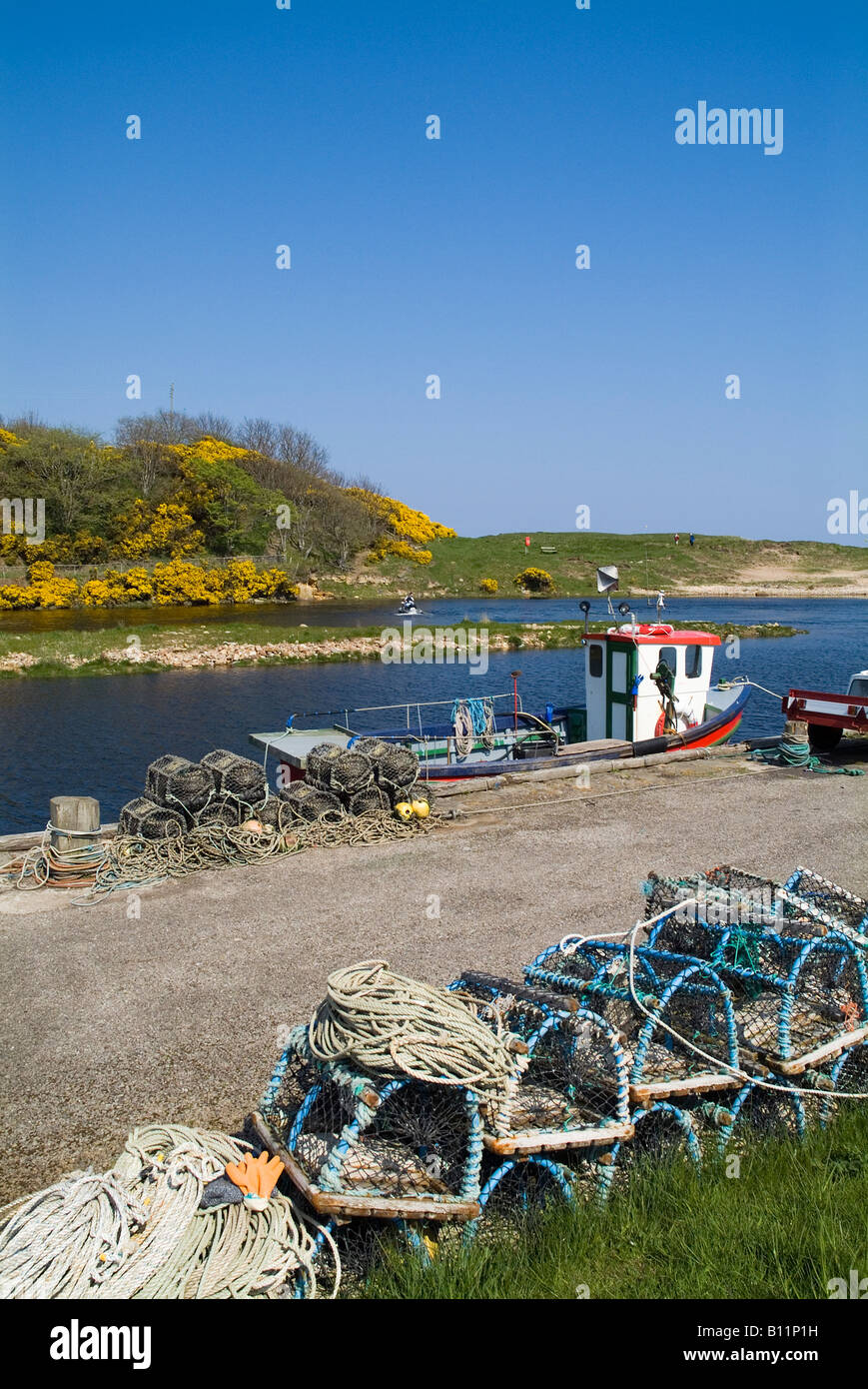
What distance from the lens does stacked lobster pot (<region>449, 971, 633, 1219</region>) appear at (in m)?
4.61

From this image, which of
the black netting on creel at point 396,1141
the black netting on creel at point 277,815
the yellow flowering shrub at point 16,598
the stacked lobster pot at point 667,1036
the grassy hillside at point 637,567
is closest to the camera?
the black netting on creel at point 396,1141

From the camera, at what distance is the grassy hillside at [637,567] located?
265 feet

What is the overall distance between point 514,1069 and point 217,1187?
5.01 feet

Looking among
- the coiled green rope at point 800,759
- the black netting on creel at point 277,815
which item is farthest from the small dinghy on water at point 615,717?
the black netting on creel at point 277,815

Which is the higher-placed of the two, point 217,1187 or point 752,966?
point 752,966

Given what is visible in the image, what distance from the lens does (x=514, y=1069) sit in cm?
473

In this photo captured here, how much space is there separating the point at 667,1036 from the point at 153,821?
7.19 meters

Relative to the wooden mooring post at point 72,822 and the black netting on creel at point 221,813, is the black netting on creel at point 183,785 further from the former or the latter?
the wooden mooring post at point 72,822

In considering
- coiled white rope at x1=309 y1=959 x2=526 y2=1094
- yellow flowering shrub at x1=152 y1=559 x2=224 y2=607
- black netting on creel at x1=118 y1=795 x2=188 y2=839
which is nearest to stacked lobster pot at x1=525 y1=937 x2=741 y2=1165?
coiled white rope at x1=309 y1=959 x2=526 y2=1094

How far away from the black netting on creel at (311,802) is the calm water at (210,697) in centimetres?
734

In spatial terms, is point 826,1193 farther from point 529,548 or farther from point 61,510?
point 529,548

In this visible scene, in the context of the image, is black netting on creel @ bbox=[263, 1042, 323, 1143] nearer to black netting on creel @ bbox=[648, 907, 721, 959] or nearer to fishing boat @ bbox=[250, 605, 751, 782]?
black netting on creel @ bbox=[648, 907, 721, 959]
